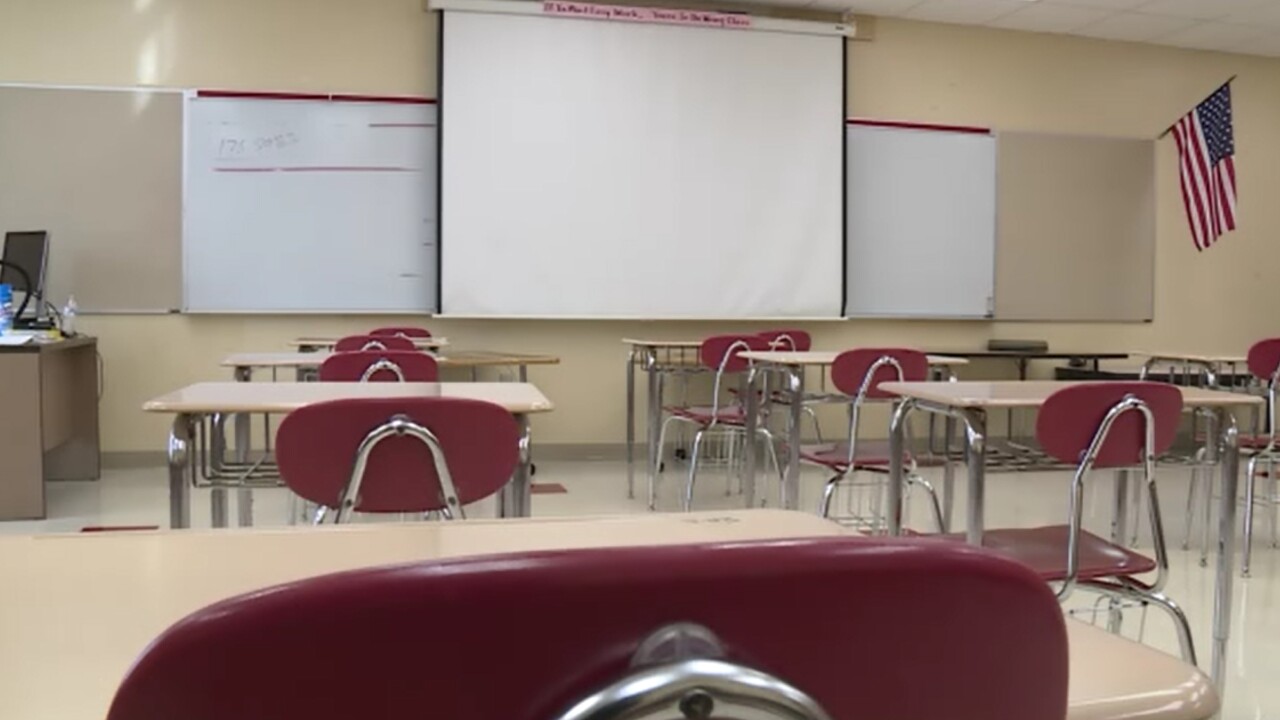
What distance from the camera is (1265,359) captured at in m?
4.27

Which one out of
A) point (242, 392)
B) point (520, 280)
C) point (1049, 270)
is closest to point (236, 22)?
point (520, 280)

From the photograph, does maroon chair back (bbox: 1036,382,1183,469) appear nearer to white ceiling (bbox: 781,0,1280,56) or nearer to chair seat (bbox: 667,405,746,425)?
chair seat (bbox: 667,405,746,425)

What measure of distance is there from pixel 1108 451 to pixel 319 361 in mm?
2432

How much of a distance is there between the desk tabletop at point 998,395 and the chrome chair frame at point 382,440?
110cm

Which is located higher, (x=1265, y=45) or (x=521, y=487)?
(x=1265, y=45)

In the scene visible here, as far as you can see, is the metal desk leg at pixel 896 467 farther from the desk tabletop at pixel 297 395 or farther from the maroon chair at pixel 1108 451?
the desk tabletop at pixel 297 395

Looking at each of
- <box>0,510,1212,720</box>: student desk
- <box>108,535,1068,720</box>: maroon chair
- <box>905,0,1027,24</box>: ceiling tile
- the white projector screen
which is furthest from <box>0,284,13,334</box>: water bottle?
<box>905,0,1027,24</box>: ceiling tile

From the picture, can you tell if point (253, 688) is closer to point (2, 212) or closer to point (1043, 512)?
point (1043, 512)

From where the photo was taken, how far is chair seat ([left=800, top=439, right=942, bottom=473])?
10.1 feet

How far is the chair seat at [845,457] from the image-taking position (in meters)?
3.09

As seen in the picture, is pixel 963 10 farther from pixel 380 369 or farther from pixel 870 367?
pixel 380 369

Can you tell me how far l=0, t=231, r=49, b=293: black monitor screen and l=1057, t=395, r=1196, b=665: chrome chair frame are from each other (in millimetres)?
4479

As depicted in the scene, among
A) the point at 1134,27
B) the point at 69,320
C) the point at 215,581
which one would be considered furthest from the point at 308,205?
the point at 1134,27

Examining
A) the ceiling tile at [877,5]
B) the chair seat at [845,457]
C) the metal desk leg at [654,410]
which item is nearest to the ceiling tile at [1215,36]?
the ceiling tile at [877,5]
